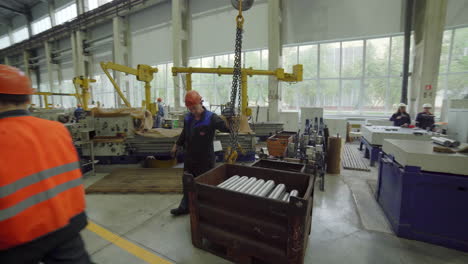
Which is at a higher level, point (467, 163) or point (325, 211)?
point (467, 163)

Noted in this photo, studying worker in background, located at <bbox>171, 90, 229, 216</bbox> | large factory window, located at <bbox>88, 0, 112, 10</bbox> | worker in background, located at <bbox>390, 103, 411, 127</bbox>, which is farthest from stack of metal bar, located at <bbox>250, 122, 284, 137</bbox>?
large factory window, located at <bbox>88, 0, 112, 10</bbox>

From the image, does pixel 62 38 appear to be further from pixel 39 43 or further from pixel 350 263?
pixel 350 263

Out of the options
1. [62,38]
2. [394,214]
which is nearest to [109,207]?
[394,214]

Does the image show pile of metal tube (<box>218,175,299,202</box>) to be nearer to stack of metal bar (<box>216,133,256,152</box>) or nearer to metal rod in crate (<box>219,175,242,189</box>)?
metal rod in crate (<box>219,175,242,189</box>)

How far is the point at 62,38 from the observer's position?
16078 mm

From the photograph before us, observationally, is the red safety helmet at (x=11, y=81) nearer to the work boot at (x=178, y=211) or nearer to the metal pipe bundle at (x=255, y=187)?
the metal pipe bundle at (x=255, y=187)

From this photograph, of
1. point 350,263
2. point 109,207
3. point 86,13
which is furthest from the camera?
point 86,13

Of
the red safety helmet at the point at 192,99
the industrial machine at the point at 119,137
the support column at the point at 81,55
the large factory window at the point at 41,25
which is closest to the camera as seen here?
the red safety helmet at the point at 192,99

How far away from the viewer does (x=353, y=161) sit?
16.6 ft

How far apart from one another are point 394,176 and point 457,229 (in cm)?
66

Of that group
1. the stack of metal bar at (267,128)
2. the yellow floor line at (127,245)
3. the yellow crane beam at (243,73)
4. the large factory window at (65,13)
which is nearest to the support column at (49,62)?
the large factory window at (65,13)

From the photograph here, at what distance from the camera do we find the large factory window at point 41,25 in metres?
16.5

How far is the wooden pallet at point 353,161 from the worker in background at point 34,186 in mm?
4910

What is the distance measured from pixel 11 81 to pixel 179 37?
1014 cm
